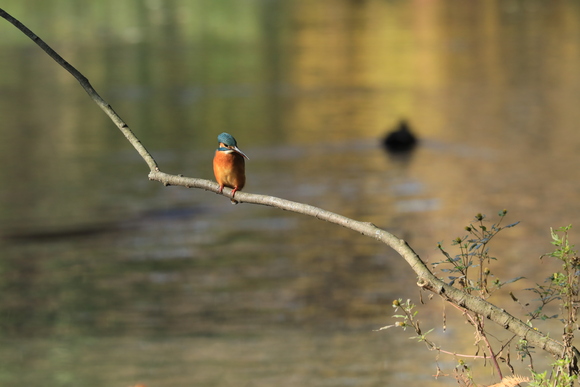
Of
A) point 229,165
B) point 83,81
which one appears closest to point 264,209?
point 229,165

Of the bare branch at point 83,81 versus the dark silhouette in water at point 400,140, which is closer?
the bare branch at point 83,81

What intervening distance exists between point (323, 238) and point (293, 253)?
113cm

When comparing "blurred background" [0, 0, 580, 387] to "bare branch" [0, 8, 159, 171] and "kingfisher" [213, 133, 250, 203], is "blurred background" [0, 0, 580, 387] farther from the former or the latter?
"bare branch" [0, 8, 159, 171]

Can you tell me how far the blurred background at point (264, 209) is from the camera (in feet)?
33.0

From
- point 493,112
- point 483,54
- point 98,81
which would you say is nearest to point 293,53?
point 483,54

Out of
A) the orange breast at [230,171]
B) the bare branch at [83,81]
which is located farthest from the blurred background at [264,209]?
the bare branch at [83,81]

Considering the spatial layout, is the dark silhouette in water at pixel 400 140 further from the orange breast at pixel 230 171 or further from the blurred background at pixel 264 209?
the orange breast at pixel 230 171

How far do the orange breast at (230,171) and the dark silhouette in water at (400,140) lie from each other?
65.9 feet

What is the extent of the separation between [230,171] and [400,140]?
20.4 m

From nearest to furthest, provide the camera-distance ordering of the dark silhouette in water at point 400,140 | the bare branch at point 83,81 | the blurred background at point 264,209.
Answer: the bare branch at point 83,81
the blurred background at point 264,209
the dark silhouette in water at point 400,140

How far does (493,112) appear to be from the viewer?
1180 inches

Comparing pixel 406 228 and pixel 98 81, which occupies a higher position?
pixel 98 81

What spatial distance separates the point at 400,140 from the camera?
23500mm

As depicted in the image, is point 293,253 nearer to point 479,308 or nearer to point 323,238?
point 323,238
